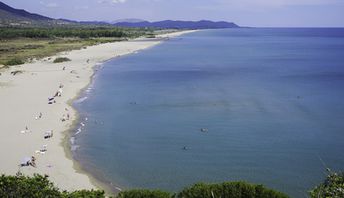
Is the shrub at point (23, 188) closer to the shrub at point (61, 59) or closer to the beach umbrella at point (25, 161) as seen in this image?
the beach umbrella at point (25, 161)

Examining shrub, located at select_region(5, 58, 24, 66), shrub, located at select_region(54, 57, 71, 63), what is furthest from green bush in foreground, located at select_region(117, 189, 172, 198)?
shrub, located at select_region(54, 57, 71, 63)

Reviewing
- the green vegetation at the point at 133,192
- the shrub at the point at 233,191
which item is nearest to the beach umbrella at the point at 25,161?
the green vegetation at the point at 133,192

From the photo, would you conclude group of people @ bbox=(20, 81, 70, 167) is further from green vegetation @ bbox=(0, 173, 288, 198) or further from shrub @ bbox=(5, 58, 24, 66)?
shrub @ bbox=(5, 58, 24, 66)

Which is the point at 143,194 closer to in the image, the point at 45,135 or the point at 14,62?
the point at 45,135

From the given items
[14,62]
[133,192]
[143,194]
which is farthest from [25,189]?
[14,62]

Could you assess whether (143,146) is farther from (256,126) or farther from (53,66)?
(53,66)
